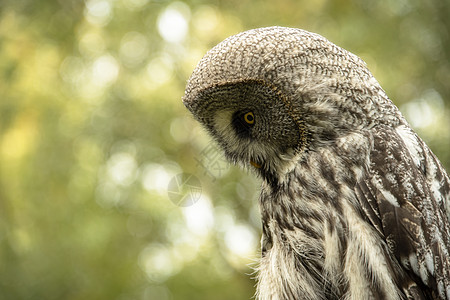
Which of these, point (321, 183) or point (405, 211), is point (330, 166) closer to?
point (321, 183)

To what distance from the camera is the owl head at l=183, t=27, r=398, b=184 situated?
2.26 metres

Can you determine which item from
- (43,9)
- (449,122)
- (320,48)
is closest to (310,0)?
(449,122)

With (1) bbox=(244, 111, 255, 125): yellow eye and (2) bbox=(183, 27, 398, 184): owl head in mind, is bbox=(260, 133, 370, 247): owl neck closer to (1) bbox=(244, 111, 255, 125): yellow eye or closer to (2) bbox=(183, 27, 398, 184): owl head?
(2) bbox=(183, 27, 398, 184): owl head

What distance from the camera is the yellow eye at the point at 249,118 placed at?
2.37 metres

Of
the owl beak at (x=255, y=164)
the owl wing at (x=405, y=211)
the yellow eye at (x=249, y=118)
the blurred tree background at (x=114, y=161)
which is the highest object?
the blurred tree background at (x=114, y=161)

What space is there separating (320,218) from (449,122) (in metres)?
3.02

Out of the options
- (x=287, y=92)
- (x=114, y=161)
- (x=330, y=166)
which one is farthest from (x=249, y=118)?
(x=114, y=161)

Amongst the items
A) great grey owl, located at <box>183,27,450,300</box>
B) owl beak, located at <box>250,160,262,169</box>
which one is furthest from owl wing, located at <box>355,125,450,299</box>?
owl beak, located at <box>250,160,262,169</box>

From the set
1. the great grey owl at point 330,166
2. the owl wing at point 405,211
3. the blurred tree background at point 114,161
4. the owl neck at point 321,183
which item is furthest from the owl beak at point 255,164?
the blurred tree background at point 114,161

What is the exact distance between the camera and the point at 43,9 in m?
5.32

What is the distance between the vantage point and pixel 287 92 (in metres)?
2.27

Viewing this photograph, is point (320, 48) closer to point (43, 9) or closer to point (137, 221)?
point (43, 9)

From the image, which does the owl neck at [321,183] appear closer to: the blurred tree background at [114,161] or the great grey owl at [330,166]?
the great grey owl at [330,166]

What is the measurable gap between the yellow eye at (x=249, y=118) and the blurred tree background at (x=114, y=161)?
11.7 ft
